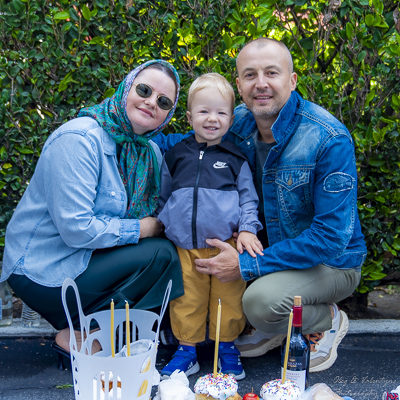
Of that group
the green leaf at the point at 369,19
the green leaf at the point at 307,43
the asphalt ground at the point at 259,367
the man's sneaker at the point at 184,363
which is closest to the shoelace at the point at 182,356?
the man's sneaker at the point at 184,363

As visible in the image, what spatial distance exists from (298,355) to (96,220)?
48.9 inches

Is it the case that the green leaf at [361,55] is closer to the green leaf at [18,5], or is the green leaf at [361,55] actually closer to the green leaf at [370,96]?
the green leaf at [370,96]

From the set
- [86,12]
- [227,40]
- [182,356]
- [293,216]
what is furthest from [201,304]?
[86,12]

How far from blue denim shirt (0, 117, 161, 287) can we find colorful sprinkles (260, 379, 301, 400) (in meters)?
1.17

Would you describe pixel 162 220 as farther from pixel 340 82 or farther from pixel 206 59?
pixel 340 82

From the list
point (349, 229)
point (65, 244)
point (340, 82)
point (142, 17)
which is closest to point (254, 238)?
point (349, 229)

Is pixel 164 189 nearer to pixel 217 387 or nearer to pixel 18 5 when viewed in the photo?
pixel 217 387

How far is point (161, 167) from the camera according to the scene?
323 centimetres

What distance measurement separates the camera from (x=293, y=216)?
10.0 ft

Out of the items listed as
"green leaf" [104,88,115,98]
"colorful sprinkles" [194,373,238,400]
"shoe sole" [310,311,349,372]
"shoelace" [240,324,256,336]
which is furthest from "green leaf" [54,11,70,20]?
"shoe sole" [310,311,349,372]

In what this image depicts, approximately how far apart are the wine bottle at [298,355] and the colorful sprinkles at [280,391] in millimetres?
449

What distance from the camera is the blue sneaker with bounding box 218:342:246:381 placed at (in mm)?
2912

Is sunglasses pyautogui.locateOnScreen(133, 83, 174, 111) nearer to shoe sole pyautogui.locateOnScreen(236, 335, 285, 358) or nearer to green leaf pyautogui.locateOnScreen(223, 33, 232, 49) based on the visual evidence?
green leaf pyautogui.locateOnScreen(223, 33, 232, 49)

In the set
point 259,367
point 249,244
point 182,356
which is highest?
point 249,244
